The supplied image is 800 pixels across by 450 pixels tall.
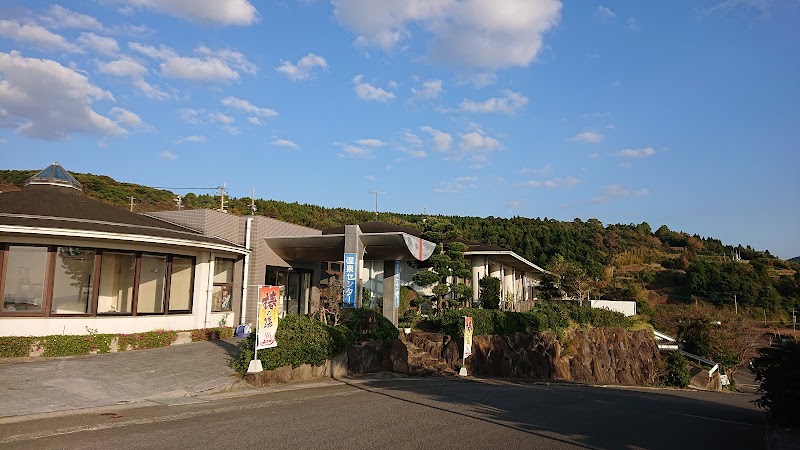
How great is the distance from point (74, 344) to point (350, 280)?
7904mm

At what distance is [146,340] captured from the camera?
15289 millimetres

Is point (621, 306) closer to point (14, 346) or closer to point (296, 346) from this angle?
point (296, 346)

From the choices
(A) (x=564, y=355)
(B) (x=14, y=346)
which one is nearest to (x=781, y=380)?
(B) (x=14, y=346)

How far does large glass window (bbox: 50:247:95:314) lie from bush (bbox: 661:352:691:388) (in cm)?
2885

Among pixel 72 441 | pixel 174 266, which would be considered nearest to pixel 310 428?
pixel 72 441

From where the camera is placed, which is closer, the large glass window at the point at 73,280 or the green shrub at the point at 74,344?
the green shrub at the point at 74,344

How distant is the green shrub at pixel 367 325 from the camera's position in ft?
52.2

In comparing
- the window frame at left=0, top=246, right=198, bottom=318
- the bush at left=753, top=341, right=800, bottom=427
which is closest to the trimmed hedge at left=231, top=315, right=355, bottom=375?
the window frame at left=0, top=246, right=198, bottom=318

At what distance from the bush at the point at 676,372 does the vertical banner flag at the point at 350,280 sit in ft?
70.8

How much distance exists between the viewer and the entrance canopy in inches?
710

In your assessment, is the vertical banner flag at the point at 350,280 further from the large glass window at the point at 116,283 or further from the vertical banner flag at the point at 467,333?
the large glass window at the point at 116,283

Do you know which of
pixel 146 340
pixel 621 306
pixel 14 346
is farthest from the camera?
pixel 621 306

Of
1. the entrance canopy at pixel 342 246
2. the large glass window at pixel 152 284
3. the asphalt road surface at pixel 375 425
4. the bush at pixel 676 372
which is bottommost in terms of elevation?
the bush at pixel 676 372

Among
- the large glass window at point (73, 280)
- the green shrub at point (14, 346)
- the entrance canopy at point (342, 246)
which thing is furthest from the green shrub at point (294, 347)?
the large glass window at point (73, 280)
